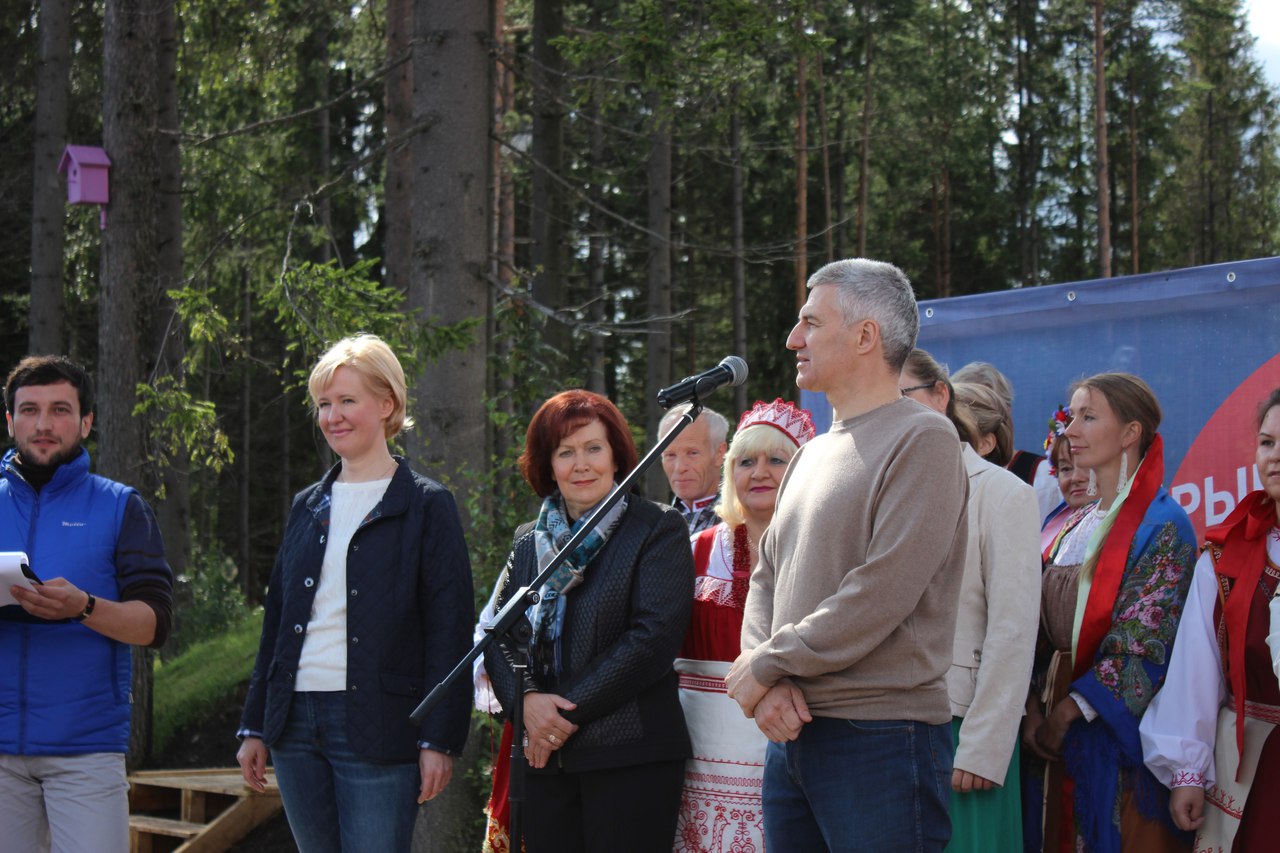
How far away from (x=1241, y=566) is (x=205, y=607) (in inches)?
459

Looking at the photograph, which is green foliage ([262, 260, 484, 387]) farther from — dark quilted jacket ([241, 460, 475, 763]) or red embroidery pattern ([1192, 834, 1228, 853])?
red embroidery pattern ([1192, 834, 1228, 853])

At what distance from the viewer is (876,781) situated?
9.17 ft

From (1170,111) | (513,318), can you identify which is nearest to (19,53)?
(513,318)

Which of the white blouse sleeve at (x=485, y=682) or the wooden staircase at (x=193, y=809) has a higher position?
the white blouse sleeve at (x=485, y=682)

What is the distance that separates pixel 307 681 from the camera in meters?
3.60

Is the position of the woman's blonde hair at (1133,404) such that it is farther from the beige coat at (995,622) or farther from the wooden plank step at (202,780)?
the wooden plank step at (202,780)

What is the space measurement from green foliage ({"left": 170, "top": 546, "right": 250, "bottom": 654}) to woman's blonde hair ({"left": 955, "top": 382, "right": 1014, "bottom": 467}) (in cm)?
920

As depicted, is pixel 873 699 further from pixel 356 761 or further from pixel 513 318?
pixel 513 318

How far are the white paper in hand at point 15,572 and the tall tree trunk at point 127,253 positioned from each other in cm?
504

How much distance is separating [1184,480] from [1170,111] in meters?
24.5

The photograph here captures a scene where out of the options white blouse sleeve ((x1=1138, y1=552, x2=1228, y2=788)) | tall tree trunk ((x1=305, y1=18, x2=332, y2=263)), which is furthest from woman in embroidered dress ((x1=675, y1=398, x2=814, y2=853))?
tall tree trunk ((x1=305, y1=18, x2=332, y2=263))

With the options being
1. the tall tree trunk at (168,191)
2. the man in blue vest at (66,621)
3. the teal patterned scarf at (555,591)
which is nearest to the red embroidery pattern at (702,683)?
the teal patterned scarf at (555,591)

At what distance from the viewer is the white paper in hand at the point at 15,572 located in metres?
3.62

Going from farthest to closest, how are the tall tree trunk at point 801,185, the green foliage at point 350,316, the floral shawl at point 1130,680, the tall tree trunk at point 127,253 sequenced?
the tall tree trunk at point 801,185 < the tall tree trunk at point 127,253 < the green foliage at point 350,316 < the floral shawl at point 1130,680
